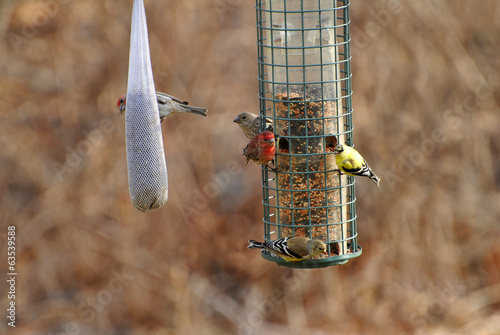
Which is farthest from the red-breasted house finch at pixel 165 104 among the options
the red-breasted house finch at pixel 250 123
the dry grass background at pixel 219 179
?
the dry grass background at pixel 219 179

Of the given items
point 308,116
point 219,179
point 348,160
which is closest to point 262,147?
point 308,116

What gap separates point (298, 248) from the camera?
6.55m

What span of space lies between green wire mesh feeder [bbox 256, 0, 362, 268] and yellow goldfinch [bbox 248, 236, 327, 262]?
0.26 metres

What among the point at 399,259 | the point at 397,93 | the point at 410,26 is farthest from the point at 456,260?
the point at 410,26

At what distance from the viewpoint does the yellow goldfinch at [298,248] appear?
6.54 m

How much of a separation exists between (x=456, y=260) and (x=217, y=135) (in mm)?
4391

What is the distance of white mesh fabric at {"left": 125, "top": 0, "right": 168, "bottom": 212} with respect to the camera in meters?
6.23

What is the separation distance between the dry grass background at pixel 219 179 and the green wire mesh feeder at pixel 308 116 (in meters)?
5.05

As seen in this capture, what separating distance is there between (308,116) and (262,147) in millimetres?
533

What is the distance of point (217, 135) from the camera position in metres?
12.4

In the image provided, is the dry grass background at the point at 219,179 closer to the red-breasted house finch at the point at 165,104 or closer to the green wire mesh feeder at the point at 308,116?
the red-breasted house finch at the point at 165,104

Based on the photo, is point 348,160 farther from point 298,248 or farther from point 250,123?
point 250,123

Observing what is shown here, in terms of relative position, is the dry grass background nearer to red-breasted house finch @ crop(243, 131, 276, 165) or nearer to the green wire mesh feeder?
the green wire mesh feeder

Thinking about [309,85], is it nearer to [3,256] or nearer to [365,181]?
[365,181]
